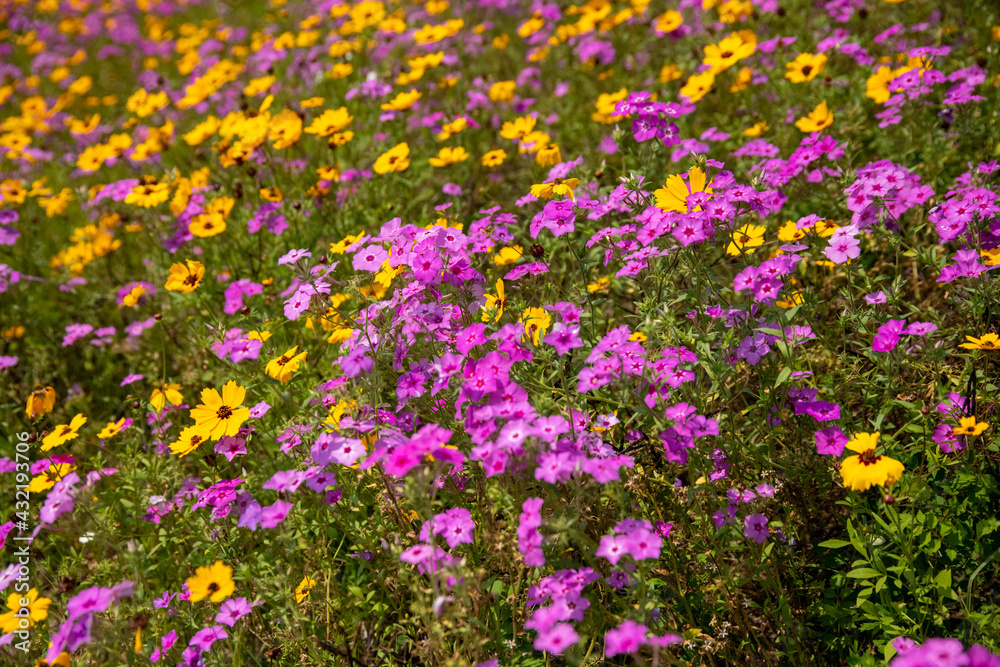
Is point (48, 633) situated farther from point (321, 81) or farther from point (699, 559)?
point (321, 81)

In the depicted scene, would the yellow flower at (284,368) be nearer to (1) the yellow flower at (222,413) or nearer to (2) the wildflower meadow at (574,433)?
(2) the wildflower meadow at (574,433)

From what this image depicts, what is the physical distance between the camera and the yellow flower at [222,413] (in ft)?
8.59

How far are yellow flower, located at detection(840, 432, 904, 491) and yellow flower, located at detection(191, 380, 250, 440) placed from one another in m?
2.05

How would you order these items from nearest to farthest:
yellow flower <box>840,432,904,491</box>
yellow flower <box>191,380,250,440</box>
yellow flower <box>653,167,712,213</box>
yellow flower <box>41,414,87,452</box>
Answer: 1. yellow flower <box>840,432,904,491</box>
2. yellow flower <box>653,167,712,213</box>
3. yellow flower <box>191,380,250,440</box>
4. yellow flower <box>41,414,87,452</box>

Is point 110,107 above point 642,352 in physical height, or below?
below

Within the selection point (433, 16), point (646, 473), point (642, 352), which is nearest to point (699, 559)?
point (646, 473)

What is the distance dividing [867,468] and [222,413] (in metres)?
2.26

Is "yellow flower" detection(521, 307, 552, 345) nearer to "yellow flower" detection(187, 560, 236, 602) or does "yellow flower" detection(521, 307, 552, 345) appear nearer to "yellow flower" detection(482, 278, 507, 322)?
"yellow flower" detection(482, 278, 507, 322)

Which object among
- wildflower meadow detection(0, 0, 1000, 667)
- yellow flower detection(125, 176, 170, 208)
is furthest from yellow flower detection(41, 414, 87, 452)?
yellow flower detection(125, 176, 170, 208)

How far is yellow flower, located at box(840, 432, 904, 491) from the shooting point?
205 centimetres

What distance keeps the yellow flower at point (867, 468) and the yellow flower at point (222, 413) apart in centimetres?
205

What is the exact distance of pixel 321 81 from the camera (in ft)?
22.1

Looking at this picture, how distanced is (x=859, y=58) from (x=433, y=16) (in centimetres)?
484

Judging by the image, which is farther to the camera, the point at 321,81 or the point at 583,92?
the point at 321,81
